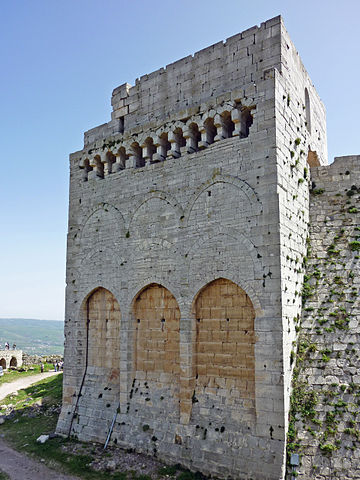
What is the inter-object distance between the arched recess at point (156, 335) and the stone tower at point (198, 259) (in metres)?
0.06

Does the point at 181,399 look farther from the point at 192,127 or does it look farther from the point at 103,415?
the point at 192,127

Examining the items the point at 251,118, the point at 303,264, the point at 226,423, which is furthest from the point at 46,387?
the point at 251,118

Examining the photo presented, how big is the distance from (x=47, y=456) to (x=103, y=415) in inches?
89.4

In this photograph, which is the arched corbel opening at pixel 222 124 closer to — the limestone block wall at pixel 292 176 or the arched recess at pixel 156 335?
the limestone block wall at pixel 292 176

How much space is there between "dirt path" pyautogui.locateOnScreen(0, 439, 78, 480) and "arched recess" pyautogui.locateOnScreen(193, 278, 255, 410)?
5200mm

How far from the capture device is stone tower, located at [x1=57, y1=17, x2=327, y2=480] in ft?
41.0

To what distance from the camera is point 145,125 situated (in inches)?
661

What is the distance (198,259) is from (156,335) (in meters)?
3.41

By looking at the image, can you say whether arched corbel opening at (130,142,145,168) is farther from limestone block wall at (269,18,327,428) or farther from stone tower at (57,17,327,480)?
limestone block wall at (269,18,327,428)

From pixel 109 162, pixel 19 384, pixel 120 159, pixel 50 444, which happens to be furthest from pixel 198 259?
pixel 19 384

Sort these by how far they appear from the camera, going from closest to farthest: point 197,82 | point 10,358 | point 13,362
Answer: point 197,82, point 10,358, point 13,362

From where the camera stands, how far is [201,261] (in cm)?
1412

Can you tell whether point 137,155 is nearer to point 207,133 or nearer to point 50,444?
point 207,133

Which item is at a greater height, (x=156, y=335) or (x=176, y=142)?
(x=176, y=142)
